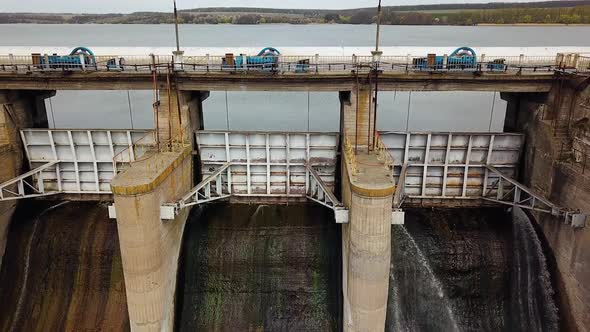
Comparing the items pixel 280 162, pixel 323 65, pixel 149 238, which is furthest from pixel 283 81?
pixel 149 238

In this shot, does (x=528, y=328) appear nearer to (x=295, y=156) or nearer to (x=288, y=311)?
(x=288, y=311)

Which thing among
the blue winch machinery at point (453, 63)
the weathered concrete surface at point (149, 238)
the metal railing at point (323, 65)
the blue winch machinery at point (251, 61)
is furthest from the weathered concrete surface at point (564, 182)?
the weathered concrete surface at point (149, 238)

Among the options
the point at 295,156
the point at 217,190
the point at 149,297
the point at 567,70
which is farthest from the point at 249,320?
the point at 567,70

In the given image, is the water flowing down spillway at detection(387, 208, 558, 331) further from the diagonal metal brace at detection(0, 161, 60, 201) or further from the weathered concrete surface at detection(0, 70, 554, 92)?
the diagonal metal brace at detection(0, 161, 60, 201)

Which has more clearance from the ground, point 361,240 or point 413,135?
point 413,135

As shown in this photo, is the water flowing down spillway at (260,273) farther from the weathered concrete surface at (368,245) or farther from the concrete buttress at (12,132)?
the concrete buttress at (12,132)
